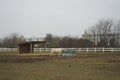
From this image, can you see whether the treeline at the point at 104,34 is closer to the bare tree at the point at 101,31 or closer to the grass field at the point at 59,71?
the bare tree at the point at 101,31

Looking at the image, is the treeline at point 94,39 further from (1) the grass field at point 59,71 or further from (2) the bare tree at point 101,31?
(1) the grass field at point 59,71

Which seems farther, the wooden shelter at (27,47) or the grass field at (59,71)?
the wooden shelter at (27,47)

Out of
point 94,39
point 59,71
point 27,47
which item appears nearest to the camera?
point 59,71

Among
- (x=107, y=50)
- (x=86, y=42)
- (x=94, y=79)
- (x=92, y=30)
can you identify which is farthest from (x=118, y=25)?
(x=94, y=79)

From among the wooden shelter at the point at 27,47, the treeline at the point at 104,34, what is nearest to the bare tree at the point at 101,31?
the treeline at the point at 104,34

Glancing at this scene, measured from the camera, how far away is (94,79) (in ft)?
50.6

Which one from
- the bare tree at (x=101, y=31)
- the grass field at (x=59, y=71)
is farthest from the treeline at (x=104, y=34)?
the grass field at (x=59, y=71)

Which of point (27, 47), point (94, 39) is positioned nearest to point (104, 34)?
point (94, 39)

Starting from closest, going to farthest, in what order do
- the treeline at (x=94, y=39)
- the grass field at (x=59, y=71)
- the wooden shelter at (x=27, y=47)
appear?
the grass field at (x=59, y=71) → the wooden shelter at (x=27, y=47) → the treeline at (x=94, y=39)

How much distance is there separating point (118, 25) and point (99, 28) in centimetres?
709

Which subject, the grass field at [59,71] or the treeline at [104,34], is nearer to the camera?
the grass field at [59,71]

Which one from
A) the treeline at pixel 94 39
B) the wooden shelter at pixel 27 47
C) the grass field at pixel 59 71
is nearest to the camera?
the grass field at pixel 59 71

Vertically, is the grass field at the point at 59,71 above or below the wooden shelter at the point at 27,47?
below

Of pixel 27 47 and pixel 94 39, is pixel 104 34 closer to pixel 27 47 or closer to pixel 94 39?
pixel 94 39
